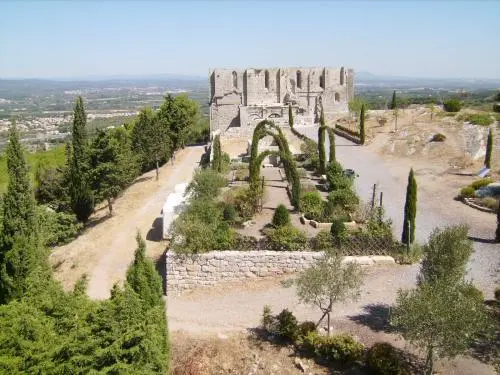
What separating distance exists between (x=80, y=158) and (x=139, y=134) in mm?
12019

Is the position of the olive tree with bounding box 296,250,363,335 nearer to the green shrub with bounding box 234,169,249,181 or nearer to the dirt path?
the dirt path

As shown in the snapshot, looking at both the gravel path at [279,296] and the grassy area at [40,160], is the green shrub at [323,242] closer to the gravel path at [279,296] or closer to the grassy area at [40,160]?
the gravel path at [279,296]

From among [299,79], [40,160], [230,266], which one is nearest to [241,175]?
[230,266]

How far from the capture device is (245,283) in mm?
17062

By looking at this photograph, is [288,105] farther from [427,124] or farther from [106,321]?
[106,321]

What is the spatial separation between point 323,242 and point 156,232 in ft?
31.8

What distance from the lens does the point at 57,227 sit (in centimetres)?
2208

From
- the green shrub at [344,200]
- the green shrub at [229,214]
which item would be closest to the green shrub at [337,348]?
the green shrub at [229,214]

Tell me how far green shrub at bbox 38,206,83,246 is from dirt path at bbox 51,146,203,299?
1.50ft

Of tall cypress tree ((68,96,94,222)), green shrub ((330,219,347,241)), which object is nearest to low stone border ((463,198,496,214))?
green shrub ((330,219,347,241))

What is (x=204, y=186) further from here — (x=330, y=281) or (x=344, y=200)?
(x=330, y=281)

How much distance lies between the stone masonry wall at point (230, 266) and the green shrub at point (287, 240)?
0.25 meters

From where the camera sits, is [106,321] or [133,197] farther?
[133,197]

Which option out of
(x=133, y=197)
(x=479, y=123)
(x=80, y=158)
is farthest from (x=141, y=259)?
(x=479, y=123)
